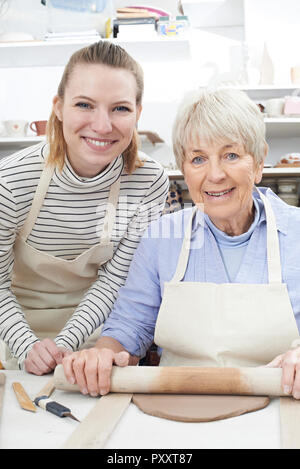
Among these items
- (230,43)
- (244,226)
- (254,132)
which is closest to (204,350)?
(244,226)

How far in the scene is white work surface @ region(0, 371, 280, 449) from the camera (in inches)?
32.9

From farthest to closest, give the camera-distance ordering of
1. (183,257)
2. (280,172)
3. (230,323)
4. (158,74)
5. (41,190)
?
(158,74), (280,172), (41,190), (183,257), (230,323)

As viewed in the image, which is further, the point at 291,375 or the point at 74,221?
the point at 74,221

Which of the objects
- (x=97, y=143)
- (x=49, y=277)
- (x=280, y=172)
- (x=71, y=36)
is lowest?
(x=280, y=172)

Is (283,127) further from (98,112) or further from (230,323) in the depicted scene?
(230,323)

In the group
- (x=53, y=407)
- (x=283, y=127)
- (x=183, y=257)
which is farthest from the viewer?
(x=283, y=127)

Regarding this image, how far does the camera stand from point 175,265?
1.40 m

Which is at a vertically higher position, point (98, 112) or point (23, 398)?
point (98, 112)

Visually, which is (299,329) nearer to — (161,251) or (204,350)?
(204,350)

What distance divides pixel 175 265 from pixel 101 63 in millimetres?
554

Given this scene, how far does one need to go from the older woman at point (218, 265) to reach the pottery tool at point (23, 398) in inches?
8.4

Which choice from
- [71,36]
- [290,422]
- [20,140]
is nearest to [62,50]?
[71,36]

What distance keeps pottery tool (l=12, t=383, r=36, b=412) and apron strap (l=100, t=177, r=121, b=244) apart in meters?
0.56

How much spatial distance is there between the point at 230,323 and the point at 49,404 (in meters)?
0.46
